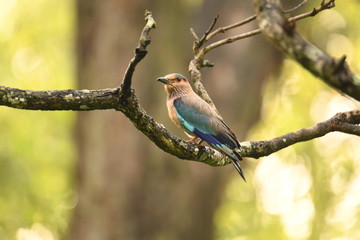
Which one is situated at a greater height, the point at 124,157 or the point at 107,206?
the point at 124,157

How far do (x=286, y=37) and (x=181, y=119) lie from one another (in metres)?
3.25

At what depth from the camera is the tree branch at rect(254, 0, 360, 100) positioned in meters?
2.99

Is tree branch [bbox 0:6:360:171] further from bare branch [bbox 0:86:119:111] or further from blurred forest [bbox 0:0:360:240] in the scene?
blurred forest [bbox 0:0:360:240]

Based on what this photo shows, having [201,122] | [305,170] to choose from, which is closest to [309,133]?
[201,122]

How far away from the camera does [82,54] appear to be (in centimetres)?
1141

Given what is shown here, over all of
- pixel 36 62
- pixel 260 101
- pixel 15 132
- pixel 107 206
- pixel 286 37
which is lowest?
pixel 286 37

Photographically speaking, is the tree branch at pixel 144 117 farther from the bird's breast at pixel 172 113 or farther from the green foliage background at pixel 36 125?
the green foliage background at pixel 36 125

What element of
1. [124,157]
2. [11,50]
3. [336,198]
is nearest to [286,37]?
[124,157]

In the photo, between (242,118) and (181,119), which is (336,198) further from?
(181,119)

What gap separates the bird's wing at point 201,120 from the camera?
227 inches

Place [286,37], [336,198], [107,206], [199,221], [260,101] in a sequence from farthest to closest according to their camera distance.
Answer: [336,198] → [260,101] → [199,221] → [107,206] → [286,37]

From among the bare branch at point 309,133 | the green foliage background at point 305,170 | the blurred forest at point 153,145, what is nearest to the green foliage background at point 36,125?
the blurred forest at point 153,145

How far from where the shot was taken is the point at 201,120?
20.2 ft

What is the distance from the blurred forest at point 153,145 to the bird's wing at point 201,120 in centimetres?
194
